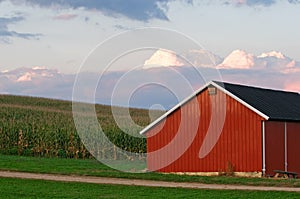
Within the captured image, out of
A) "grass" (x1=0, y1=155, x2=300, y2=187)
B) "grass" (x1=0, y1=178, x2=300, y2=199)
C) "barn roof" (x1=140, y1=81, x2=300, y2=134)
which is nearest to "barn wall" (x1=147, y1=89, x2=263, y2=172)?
"barn roof" (x1=140, y1=81, x2=300, y2=134)

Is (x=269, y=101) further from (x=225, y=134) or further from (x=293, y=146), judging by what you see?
(x=225, y=134)

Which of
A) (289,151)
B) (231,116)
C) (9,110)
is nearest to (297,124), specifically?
(289,151)

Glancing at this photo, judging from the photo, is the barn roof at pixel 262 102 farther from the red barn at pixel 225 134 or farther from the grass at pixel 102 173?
the grass at pixel 102 173

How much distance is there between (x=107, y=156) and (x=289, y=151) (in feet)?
44.3

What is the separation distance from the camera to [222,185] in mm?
26594

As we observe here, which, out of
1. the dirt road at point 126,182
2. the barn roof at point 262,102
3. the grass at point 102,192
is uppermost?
the barn roof at point 262,102

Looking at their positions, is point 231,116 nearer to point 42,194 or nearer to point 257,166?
point 257,166

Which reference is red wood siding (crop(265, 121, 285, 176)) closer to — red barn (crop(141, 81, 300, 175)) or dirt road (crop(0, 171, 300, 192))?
red barn (crop(141, 81, 300, 175))

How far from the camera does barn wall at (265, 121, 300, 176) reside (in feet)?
104

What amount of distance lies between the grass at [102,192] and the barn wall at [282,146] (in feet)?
26.8

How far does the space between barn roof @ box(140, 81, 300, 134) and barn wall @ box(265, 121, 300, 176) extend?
467mm

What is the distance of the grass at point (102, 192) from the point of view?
2312cm

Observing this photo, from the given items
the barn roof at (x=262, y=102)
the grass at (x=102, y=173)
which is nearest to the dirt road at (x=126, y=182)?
the grass at (x=102, y=173)

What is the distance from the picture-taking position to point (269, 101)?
35.5m
